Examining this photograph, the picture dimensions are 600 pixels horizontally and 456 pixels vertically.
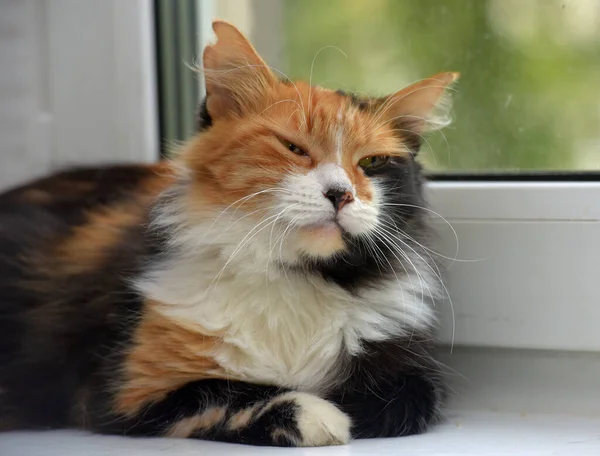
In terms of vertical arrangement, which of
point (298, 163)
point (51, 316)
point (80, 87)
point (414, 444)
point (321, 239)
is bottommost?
point (414, 444)

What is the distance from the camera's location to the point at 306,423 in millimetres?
966

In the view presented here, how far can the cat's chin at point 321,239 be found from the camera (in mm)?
1040

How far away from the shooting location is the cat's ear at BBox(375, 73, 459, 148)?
123cm

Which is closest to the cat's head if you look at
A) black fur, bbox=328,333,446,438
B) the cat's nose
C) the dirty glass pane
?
the cat's nose

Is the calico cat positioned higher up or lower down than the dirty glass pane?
lower down

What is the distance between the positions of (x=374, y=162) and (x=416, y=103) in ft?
0.55

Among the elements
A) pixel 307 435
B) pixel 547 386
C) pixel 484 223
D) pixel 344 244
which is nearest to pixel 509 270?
pixel 484 223

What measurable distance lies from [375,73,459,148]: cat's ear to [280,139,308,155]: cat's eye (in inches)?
7.5

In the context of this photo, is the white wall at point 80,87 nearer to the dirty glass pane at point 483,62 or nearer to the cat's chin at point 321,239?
the dirty glass pane at point 483,62

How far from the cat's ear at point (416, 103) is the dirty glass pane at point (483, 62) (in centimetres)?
22

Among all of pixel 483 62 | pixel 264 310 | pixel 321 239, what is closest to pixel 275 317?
pixel 264 310

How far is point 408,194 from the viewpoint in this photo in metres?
1.20

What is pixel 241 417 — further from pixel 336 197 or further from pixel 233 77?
pixel 233 77

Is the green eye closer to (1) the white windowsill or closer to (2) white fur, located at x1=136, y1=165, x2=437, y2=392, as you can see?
(2) white fur, located at x1=136, y1=165, x2=437, y2=392
